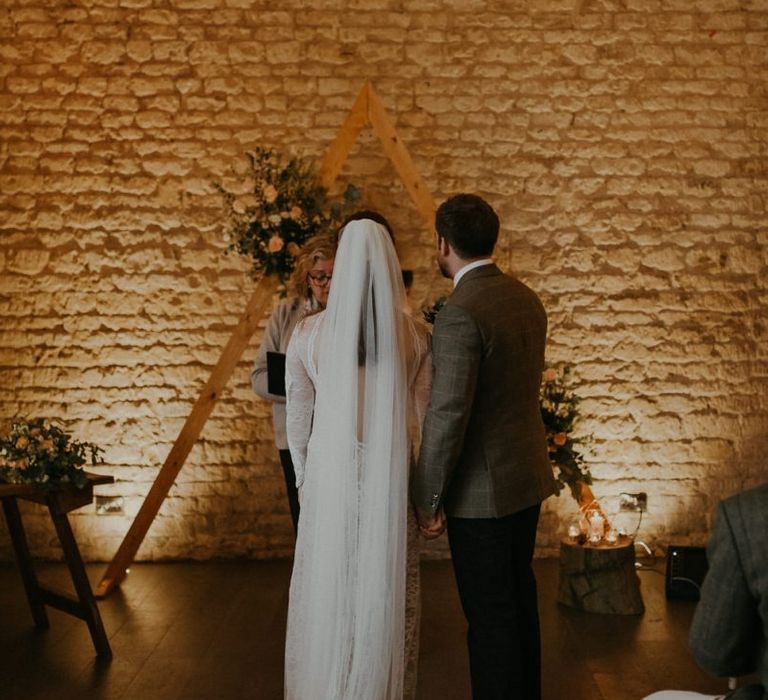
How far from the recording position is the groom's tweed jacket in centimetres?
268

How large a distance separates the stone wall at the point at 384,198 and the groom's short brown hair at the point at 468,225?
2.93 meters

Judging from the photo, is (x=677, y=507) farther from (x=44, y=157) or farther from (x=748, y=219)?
(x=44, y=157)

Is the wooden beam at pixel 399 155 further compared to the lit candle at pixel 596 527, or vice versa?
the wooden beam at pixel 399 155

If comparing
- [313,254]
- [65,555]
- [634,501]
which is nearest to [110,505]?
[65,555]

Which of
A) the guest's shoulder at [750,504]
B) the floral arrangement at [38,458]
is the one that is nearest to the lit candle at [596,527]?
the floral arrangement at [38,458]

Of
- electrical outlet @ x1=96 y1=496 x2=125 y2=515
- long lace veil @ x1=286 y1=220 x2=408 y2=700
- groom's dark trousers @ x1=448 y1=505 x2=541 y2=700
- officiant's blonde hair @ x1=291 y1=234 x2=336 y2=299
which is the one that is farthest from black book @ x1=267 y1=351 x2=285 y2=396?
electrical outlet @ x1=96 y1=496 x2=125 y2=515

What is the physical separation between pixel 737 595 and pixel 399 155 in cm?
393

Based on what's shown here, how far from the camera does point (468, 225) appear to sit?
9.09ft

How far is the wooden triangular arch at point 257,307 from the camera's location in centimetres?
501

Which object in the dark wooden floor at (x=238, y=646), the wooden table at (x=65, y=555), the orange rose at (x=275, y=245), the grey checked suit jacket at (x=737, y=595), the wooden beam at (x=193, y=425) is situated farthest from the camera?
the wooden beam at (x=193, y=425)

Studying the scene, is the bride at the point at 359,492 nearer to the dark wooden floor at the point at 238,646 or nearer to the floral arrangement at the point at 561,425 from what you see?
the dark wooden floor at the point at 238,646

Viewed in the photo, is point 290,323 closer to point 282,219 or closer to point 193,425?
point 282,219

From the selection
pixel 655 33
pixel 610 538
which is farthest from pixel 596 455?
pixel 655 33

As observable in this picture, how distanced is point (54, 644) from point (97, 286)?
2.32m
